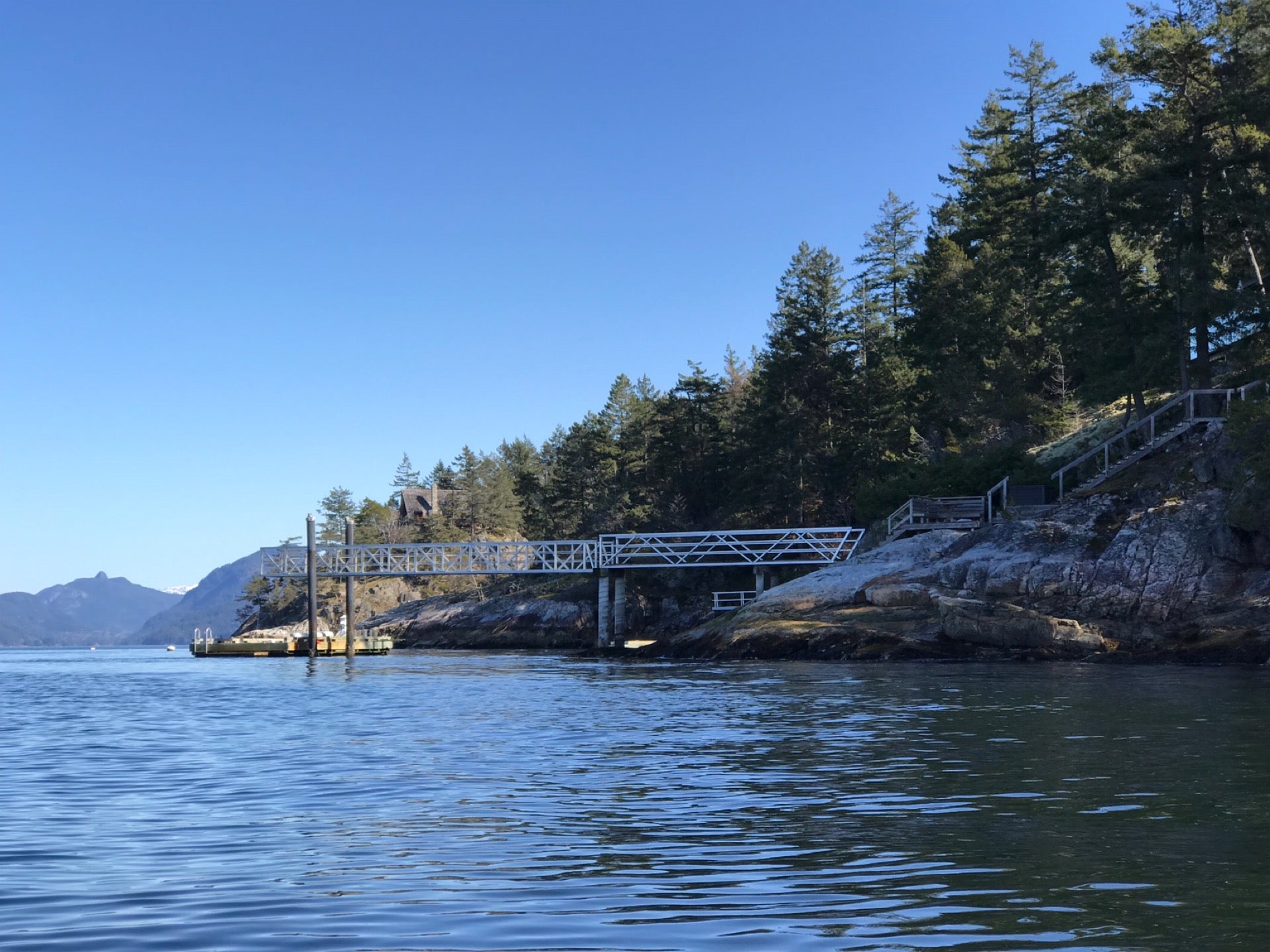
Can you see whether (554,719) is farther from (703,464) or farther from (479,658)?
→ (703,464)

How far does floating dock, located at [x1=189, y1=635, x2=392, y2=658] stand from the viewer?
74.4 meters

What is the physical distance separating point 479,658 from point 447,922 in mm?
55707

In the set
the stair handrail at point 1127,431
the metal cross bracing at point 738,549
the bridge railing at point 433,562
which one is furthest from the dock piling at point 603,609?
the stair handrail at point 1127,431

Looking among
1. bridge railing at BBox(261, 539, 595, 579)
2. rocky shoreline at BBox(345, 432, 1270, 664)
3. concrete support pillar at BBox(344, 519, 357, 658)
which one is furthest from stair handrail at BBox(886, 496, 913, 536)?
concrete support pillar at BBox(344, 519, 357, 658)

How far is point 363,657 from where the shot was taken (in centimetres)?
6794

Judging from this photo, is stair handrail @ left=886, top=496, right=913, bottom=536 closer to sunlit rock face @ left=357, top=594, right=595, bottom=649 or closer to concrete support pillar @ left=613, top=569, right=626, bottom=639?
concrete support pillar @ left=613, top=569, right=626, bottom=639

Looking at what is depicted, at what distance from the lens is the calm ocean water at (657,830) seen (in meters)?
6.88

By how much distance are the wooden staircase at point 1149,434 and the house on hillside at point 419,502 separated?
94464 millimetres

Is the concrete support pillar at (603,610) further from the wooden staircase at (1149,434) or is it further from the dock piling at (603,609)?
the wooden staircase at (1149,434)

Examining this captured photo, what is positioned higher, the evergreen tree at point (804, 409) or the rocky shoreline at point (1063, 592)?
the evergreen tree at point (804, 409)

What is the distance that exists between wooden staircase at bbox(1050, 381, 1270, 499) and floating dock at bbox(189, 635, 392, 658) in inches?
1707

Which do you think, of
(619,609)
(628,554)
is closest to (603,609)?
(619,609)

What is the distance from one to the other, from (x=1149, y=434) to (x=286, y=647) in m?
54.6

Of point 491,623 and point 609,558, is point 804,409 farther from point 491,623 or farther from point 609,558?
point 491,623
